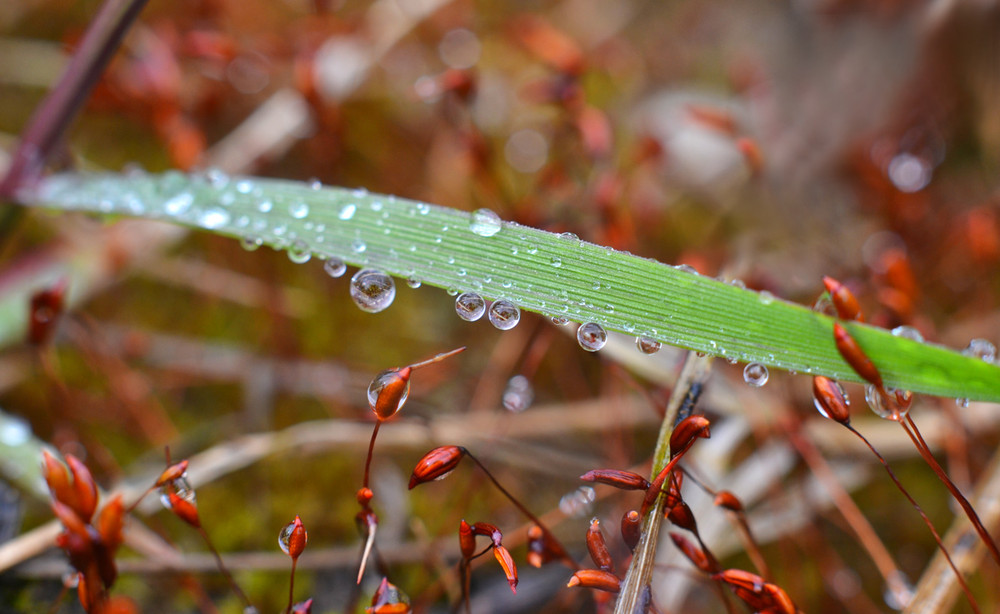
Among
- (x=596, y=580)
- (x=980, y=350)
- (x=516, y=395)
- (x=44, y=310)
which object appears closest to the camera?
(x=596, y=580)

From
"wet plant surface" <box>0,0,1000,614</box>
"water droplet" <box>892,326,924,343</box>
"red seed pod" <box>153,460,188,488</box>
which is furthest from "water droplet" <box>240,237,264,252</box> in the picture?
"water droplet" <box>892,326,924,343</box>

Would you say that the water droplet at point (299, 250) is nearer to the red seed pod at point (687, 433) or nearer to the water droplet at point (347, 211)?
the water droplet at point (347, 211)

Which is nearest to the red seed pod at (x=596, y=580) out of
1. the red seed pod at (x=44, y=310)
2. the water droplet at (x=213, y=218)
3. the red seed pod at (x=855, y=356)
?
the red seed pod at (x=855, y=356)

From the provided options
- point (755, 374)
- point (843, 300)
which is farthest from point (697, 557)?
point (843, 300)

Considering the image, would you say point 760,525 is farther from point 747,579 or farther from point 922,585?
point 747,579

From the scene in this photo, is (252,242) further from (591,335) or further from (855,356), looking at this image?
→ (855,356)
